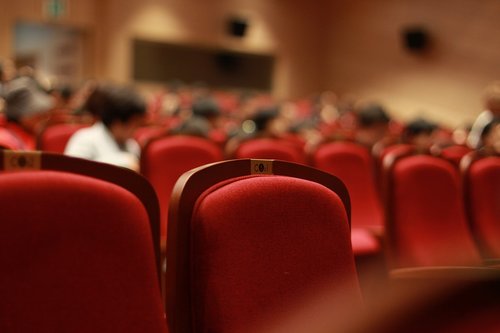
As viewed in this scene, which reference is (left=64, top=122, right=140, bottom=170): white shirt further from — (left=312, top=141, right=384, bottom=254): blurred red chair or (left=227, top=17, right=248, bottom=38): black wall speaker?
(left=227, top=17, right=248, bottom=38): black wall speaker

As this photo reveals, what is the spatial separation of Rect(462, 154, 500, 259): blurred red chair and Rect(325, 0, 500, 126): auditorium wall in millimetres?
9610

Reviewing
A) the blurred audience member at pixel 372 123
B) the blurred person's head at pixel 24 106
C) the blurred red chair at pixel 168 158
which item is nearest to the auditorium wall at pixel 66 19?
the blurred person's head at pixel 24 106

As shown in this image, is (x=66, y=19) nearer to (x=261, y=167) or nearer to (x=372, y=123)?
(x=372, y=123)

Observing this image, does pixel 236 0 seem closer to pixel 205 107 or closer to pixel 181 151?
pixel 205 107

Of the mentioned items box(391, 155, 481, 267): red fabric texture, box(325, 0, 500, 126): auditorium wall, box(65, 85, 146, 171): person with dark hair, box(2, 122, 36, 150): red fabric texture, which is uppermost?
box(325, 0, 500, 126): auditorium wall

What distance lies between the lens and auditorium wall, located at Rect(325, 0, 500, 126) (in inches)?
475

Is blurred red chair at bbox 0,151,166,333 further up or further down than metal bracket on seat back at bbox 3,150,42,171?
further down

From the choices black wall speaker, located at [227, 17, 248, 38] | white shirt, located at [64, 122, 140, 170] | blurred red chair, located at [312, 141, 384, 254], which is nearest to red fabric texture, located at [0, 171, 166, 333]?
white shirt, located at [64, 122, 140, 170]

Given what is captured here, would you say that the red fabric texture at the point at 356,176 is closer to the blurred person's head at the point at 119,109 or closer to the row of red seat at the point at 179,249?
the blurred person's head at the point at 119,109

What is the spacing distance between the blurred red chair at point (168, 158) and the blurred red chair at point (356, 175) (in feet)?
2.40

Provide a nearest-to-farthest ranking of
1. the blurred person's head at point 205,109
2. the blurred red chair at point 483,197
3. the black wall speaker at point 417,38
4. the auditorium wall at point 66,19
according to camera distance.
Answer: the blurred red chair at point 483,197
the blurred person's head at point 205,109
the auditorium wall at point 66,19
the black wall speaker at point 417,38

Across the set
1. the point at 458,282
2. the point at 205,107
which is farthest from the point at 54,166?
the point at 205,107

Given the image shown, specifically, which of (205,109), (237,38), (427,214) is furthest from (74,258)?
(237,38)

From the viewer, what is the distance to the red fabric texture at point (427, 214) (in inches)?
103
